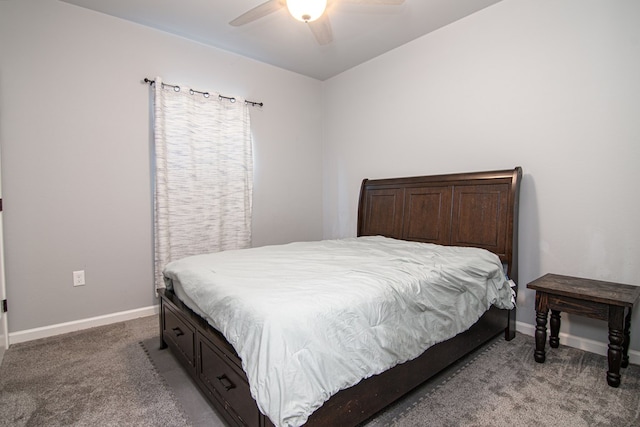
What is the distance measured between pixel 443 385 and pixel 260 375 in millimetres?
1240

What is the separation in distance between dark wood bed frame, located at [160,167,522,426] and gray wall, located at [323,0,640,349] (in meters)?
0.22

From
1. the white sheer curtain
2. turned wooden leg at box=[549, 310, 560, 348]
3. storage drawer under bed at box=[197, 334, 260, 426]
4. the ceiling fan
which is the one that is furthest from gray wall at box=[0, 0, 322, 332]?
turned wooden leg at box=[549, 310, 560, 348]

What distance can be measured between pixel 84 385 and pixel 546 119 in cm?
356

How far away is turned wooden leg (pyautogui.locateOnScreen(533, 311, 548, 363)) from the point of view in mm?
2047

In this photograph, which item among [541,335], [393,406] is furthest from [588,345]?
[393,406]

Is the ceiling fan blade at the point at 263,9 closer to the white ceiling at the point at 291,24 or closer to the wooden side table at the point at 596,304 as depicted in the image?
the white ceiling at the point at 291,24

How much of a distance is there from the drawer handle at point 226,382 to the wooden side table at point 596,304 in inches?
74.5

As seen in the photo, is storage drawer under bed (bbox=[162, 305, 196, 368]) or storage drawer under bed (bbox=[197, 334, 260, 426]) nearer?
storage drawer under bed (bbox=[197, 334, 260, 426])

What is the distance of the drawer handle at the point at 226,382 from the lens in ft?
4.61

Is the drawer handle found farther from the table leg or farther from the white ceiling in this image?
the white ceiling

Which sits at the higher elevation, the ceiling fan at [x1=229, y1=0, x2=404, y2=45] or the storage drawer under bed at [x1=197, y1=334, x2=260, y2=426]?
the ceiling fan at [x1=229, y1=0, x2=404, y2=45]

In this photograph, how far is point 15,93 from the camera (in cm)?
238

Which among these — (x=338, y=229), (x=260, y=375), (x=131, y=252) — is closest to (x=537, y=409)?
(x=260, y=375)

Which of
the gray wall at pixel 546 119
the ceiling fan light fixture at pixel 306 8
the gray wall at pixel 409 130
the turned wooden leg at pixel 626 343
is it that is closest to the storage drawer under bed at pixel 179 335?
the gray wall at pixel 409 130
